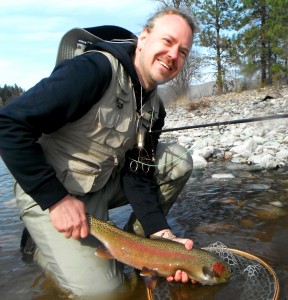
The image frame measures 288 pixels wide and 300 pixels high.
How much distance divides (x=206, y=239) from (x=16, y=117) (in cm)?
204

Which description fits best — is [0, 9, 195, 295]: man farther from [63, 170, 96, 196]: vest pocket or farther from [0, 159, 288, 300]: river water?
[0, 159, 288, 300]: river water

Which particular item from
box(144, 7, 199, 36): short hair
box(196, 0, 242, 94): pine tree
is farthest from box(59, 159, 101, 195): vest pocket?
box(196, 0, 242, 94): pine tree

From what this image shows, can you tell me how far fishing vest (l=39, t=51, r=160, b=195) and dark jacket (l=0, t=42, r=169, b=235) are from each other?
9 centimetres

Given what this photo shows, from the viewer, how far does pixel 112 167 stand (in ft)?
9.30

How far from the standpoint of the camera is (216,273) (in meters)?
2.46

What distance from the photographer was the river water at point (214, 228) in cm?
260

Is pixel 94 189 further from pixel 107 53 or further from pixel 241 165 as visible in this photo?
pixel 241 165

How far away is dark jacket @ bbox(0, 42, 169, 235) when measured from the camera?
2.13 meters

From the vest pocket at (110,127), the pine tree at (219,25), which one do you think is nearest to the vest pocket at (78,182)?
the vest pocket at (110,127)

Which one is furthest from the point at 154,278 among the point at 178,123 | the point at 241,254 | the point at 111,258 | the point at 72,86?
the point at 178,123

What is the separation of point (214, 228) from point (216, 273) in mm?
1163

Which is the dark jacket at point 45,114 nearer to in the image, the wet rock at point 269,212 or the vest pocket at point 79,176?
the vest pocket at point 79,176

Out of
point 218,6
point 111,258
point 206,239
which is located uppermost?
point 218,6

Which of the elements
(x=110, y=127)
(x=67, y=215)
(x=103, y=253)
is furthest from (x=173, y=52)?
(x=103, y=253)
